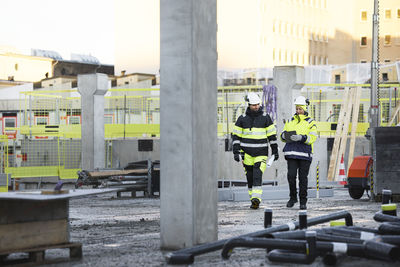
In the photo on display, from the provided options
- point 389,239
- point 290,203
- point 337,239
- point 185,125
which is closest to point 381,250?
point 389,239

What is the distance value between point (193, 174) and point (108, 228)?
321cm

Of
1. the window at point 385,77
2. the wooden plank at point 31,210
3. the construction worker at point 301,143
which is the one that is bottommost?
the wooden plank at point 31,210

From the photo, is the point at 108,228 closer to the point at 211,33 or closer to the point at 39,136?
the point at 211,33

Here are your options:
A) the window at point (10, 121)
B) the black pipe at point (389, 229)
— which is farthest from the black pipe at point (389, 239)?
the window at point (10, 121)

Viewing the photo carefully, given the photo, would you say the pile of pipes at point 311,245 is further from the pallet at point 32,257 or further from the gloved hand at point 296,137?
the gloved hand at point 296,137

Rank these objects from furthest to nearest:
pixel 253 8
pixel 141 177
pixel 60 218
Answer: pixel 253 8 → pixel 141 177 → pixel 60 218

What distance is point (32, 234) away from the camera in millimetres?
7500

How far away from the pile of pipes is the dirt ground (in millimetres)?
148

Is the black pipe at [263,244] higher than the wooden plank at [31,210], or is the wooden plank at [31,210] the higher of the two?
the wooden plank at [31,210]

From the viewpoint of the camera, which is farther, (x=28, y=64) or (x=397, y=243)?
(x=28, y=64)

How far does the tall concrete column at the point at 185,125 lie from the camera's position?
8.19 meters

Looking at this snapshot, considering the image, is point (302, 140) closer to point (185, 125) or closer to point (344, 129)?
point (185, 125)

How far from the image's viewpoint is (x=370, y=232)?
8031 millimetres

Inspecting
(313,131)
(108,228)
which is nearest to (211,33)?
(108,228)
